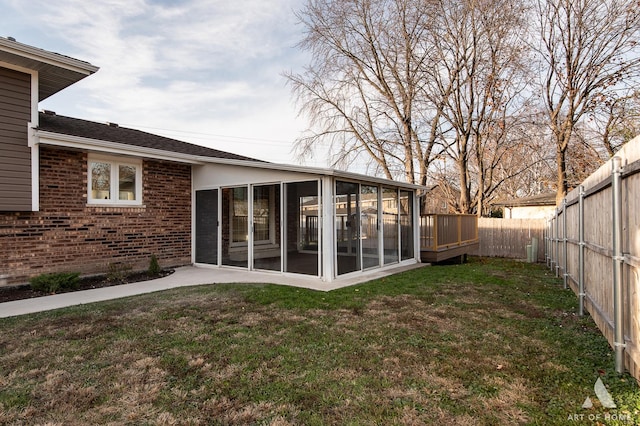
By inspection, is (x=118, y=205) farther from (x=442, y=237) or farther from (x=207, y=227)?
(x=442, y=237)

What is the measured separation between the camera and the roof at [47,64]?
6.03 m

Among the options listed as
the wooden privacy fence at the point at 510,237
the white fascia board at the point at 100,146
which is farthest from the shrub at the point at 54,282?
the wooden privacy fence at the point at 510,237

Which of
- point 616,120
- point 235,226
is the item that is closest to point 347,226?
point 235,226

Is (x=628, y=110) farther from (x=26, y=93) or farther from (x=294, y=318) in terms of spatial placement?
(x=26, y=93)

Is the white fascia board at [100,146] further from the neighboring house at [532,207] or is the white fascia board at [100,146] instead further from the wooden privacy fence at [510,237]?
the neighboring house at [532,207]

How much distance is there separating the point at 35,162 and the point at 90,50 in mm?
5385

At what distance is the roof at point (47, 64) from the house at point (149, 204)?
0.8 inches

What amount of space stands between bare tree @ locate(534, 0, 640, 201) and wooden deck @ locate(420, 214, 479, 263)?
5.29 metres

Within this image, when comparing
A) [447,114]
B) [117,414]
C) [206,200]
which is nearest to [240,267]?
[206,200]

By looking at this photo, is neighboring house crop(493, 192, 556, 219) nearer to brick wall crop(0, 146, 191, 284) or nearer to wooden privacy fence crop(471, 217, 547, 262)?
wooden privacy fence crop(471, 217, 547, 262)

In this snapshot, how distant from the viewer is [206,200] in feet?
30.2

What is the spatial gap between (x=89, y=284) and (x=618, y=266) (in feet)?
27.6

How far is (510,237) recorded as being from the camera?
49.3 ft

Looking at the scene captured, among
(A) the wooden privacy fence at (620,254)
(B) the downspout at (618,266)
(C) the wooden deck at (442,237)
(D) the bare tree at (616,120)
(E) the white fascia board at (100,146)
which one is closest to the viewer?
(A) the wooden privacy fence at (620,254)
